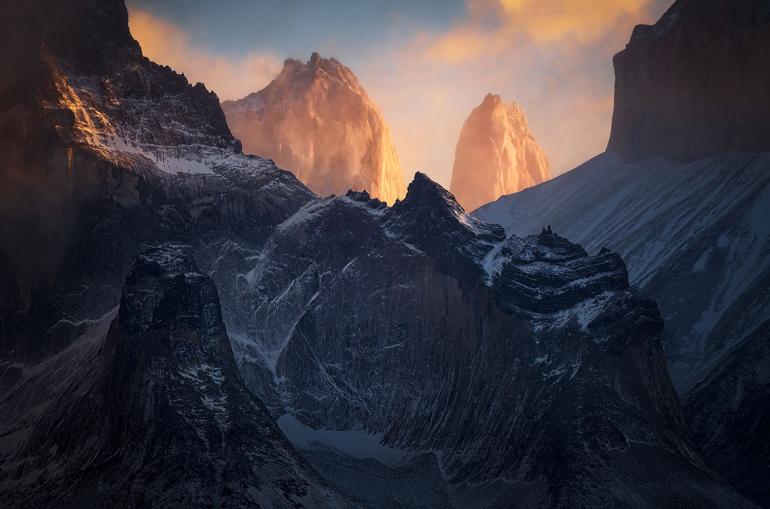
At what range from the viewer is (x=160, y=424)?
127 meters

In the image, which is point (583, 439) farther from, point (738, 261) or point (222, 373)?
point (738, 261)

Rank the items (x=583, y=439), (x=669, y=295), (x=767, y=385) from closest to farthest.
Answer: (x=583, y=439) < (x=767, y=385) < (x=669, y=295)

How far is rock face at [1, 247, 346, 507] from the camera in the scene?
118125 millimetres

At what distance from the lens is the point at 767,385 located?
453ft

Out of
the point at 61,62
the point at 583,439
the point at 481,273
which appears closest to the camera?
the point at 583,439

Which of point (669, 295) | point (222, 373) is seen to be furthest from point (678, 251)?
point (222, 373)

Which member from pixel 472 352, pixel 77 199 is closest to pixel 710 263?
pixel 472 352

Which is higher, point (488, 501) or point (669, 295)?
point (669, 295)

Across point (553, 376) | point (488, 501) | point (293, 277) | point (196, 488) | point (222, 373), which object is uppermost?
point (293, 277)

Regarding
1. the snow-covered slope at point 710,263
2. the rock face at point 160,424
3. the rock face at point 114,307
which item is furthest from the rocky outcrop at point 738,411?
the rock face at point 160,424

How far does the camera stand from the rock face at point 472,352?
125 m

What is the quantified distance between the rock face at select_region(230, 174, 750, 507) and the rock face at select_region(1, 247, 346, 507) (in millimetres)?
23125

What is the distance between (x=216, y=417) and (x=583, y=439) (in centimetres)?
4781

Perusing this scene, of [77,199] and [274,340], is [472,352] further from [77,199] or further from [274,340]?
[77,199]
